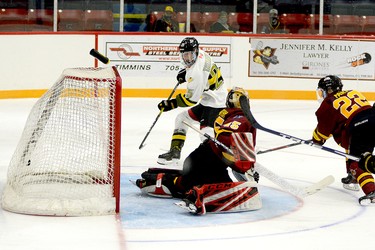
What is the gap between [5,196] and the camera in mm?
5238

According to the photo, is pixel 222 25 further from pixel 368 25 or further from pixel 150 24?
pixel 368 25

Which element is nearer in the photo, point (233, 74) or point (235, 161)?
point (235, 161)

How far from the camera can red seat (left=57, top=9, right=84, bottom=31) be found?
11328 millimetres

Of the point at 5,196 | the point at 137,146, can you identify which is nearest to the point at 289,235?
the point at 5,196

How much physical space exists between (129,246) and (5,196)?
1.16m

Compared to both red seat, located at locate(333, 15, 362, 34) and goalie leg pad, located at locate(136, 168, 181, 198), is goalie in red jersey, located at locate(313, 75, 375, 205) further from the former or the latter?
red seat, located at locate(333, 15, 362, 34)

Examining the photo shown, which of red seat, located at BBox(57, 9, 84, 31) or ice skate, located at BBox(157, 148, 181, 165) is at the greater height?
red seat, located at BBox(57, 9, 84, 31)

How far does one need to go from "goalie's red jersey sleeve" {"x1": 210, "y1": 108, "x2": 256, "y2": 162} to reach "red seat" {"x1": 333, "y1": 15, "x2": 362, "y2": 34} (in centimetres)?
670

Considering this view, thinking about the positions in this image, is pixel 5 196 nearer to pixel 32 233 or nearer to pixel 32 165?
pixel 32 165

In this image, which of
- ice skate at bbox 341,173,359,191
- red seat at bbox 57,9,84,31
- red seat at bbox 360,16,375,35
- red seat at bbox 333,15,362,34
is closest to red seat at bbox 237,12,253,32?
red seat at bbox 333,15,362,34

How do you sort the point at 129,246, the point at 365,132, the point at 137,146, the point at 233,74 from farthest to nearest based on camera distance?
1. the point at 233,74
2. the point at 137,146
3. the point at 365,132
4. the point at 129,246

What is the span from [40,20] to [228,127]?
6477mm

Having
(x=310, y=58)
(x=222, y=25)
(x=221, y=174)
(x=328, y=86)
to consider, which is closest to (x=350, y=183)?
(x=328, y=86)

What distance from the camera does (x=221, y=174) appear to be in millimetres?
5285
